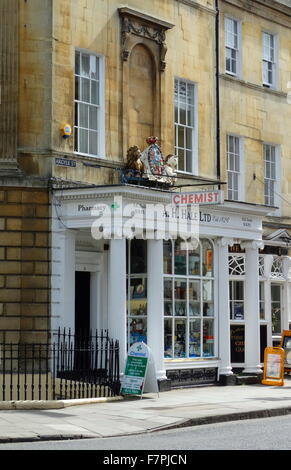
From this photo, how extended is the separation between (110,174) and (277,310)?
8260mm

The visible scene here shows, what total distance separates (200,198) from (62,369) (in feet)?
15.4

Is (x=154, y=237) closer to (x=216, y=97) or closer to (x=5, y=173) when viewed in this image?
(x=5, y=173)

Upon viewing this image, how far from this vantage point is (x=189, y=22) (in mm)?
24344

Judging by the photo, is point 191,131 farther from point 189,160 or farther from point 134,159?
point 134,159

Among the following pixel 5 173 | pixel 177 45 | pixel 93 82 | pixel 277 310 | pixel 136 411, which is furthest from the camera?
pixel 277 310

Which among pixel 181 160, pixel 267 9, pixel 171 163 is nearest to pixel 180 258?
pixel 171 163

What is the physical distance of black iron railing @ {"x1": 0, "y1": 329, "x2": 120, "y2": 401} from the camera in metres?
19.3

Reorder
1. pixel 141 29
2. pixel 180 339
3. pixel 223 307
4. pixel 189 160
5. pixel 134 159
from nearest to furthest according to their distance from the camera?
1. pixel 134 159
2. pixel 141 29
3. pixel 180 339
4. pixel 223 307
5. pixel 189 160

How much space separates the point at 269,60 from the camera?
27922 mm

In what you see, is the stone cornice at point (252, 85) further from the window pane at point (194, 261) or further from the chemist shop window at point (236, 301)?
the chemist shop window at point (236, 301)

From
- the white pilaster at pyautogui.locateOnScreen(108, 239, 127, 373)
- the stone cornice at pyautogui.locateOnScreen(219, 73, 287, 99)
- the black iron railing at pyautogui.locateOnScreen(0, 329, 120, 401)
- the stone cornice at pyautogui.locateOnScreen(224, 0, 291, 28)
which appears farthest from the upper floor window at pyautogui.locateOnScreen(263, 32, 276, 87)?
the black iron railing at pyautogui.locateOnScreen(0, 329, 120, 401)
